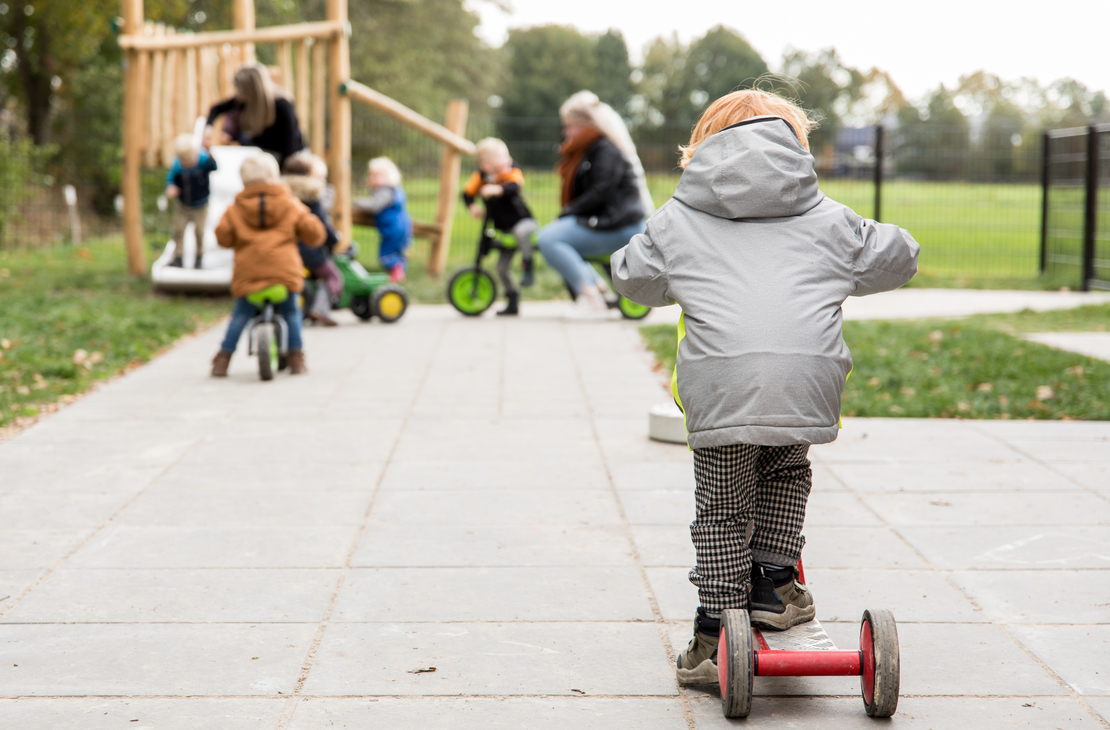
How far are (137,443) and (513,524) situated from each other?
7.80ft

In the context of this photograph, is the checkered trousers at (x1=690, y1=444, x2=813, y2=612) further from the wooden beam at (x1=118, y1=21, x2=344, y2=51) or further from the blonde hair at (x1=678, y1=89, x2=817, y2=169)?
the wooden beam at (x1=118, y1=21, x2=344, y2=51)

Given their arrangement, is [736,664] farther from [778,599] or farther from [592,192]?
[592,192]

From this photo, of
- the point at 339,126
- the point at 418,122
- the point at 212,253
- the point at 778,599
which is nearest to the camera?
the point at 778,599

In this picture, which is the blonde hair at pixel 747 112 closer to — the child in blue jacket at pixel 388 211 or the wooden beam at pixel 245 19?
the child in blue jacket at pixel 388 211

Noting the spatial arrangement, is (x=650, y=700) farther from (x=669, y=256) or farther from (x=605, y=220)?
(x=605, y=220)

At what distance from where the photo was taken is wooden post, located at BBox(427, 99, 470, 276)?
14.7m

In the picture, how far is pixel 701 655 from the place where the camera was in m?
2.93

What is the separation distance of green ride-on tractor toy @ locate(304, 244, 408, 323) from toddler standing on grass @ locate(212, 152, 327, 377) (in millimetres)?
2851

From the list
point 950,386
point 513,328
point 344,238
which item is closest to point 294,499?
point 950,386

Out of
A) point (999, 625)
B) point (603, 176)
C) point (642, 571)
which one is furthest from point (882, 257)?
point (603, 176)

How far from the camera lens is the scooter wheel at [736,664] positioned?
8.77 feet

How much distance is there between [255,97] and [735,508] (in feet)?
29.4

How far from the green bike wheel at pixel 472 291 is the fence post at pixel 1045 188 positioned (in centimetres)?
776

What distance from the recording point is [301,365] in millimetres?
7832
